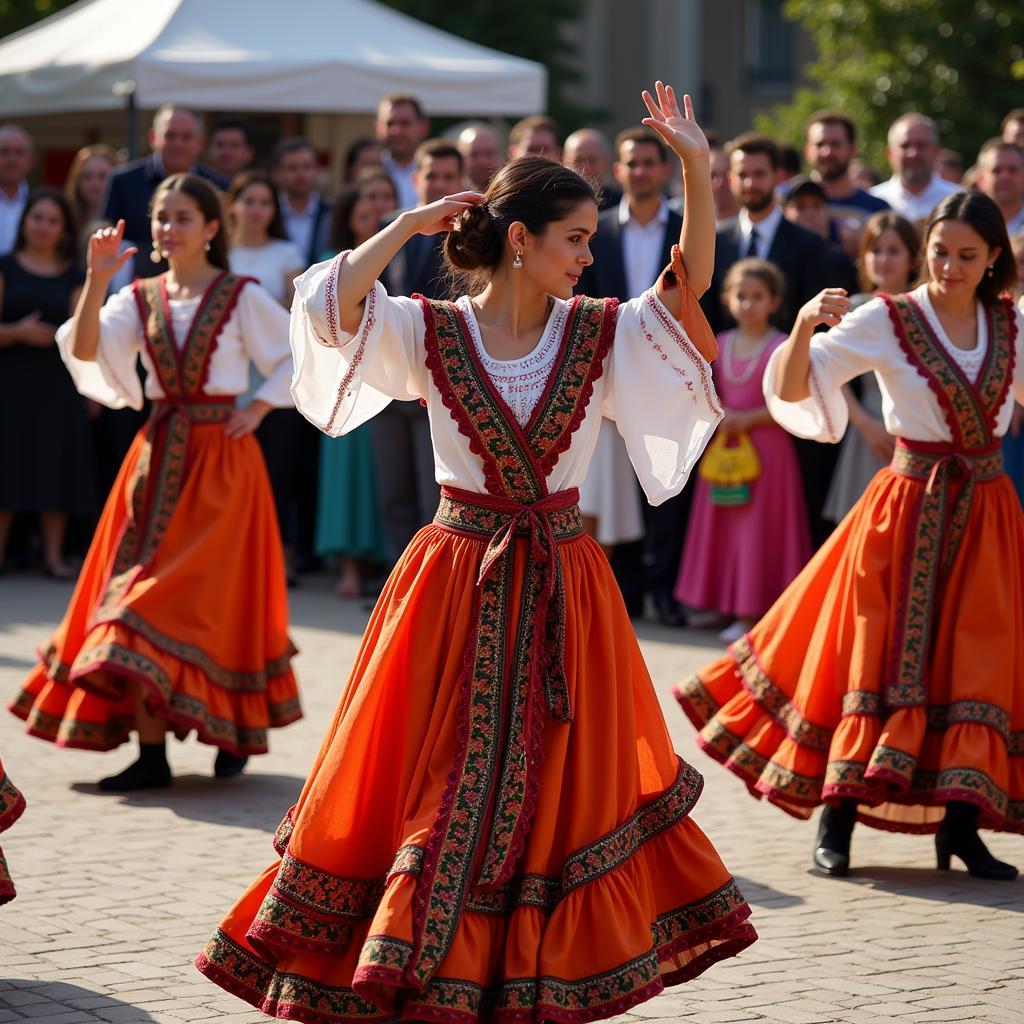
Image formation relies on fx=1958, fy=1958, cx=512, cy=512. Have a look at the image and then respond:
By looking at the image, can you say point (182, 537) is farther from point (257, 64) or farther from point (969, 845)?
point (257, 64)

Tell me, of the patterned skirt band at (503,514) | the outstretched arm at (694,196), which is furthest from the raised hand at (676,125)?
the patterned skirt band at (503,514)

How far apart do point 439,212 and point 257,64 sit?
28.8 feet

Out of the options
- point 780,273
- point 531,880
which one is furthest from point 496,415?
point 780,273

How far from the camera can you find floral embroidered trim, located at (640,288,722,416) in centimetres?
414

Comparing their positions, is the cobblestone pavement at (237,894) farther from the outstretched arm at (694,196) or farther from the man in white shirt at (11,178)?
the man in white shirt at (11,178)

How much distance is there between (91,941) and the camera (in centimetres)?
490

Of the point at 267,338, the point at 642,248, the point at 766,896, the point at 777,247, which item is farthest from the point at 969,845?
the point at 642,248

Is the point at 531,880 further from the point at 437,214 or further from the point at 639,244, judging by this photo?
the point at 639,244

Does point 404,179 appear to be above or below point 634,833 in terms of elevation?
above

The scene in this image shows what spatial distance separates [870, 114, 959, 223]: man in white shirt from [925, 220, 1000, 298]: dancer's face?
4.76 meters

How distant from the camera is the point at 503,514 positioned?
4.18 metres

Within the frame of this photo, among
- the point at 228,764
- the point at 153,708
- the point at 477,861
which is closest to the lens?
the point at 477,861

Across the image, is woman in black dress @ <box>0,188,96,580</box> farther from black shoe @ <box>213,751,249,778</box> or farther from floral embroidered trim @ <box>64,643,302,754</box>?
floral embroidered trim @ <box>64,643,302,754</box>

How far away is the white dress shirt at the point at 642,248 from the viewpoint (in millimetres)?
9891
